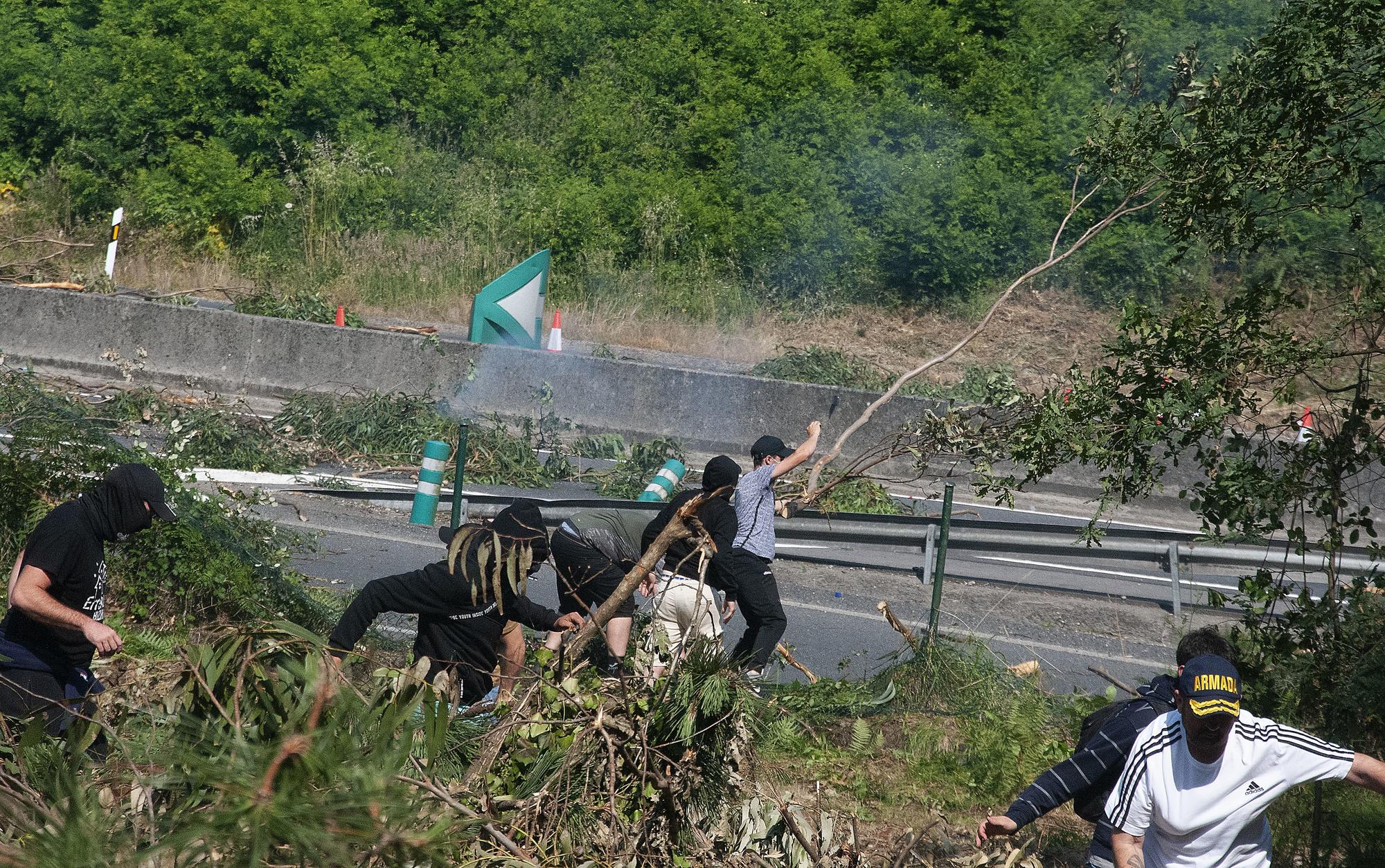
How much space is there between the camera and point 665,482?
905 cm

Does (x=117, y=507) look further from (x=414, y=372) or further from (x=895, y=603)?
(x=414, y=372)

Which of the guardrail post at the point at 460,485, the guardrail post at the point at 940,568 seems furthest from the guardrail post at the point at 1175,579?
the guardrail post at the point at 460,485

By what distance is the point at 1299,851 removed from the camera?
4895 mm

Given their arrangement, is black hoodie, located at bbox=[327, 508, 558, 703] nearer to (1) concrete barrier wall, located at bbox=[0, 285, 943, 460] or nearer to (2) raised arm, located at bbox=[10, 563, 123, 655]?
(2) raised arm, located at bbox=[10, 563, 123, 655]

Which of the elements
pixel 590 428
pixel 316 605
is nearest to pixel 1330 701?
pixel 316 605

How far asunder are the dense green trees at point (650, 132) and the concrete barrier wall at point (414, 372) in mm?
8031

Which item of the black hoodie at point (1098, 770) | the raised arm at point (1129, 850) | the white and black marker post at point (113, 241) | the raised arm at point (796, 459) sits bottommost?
the raised arm at point (1129, 850)

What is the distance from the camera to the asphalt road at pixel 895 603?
28.6ft

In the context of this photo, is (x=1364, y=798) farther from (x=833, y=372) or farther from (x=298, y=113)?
(x=298, y=113)

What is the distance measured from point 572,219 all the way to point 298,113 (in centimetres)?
565

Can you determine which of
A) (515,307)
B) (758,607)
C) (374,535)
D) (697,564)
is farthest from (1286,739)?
(515,307)

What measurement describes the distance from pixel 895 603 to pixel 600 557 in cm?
369

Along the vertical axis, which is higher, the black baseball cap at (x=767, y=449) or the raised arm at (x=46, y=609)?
the black baseball cap at (x=767, y=449)

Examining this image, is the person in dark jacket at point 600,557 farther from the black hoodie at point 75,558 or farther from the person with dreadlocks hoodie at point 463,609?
the black hoodie at point 75,558
